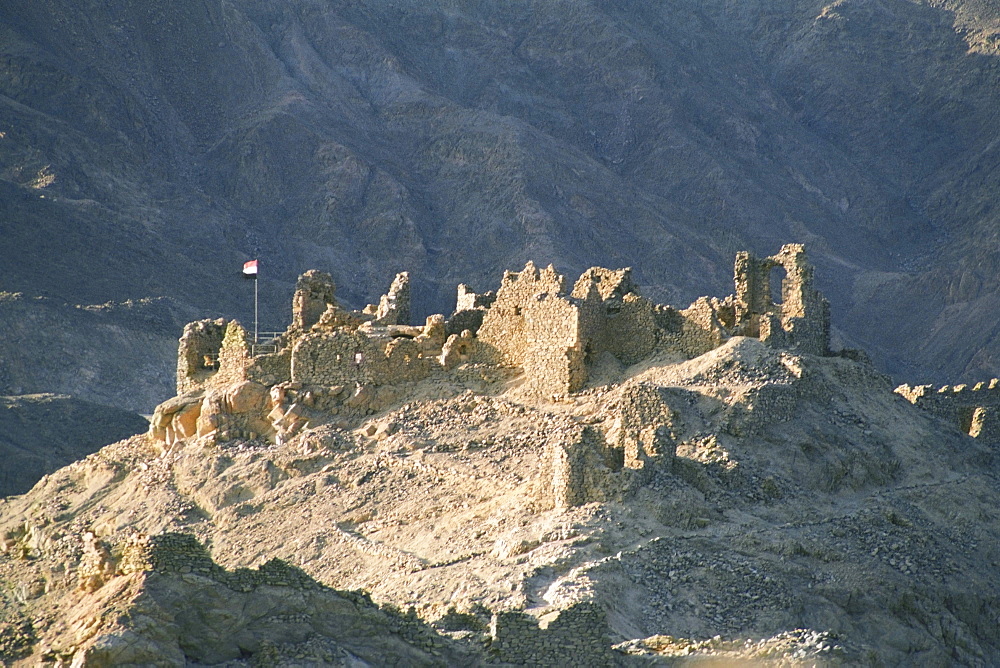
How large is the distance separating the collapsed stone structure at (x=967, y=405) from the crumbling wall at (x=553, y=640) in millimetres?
21561

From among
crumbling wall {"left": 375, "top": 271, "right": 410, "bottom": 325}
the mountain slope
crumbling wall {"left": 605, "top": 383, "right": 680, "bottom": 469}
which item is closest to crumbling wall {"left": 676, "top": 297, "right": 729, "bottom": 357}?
the mountain slope

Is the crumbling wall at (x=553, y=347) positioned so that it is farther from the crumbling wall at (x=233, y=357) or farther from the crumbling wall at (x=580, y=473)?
the crumbling wall at (x=233, y=357)

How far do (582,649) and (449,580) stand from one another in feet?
18.5

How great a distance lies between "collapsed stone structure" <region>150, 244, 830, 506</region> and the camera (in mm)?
43281

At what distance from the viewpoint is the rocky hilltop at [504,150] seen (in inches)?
4198

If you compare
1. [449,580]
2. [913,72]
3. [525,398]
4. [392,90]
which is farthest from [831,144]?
[449,580]

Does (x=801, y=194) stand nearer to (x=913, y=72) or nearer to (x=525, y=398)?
(x=913, y=72)

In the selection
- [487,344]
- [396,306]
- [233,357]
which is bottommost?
[487,344]

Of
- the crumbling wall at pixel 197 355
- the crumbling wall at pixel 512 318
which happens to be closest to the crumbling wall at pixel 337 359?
the crumbling wall at pixel 512 318

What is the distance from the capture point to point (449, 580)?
113 feet

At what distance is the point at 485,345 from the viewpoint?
45.1 meters

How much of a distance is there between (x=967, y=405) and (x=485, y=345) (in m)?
14.3

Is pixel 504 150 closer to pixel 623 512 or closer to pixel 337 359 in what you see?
pixel 337 359

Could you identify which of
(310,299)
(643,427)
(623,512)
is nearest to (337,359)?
(310,299)
